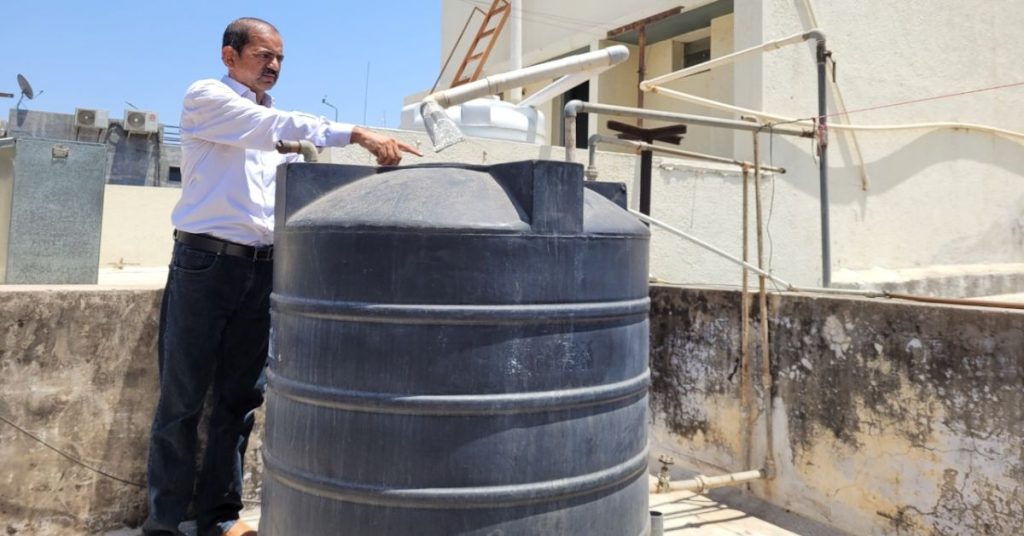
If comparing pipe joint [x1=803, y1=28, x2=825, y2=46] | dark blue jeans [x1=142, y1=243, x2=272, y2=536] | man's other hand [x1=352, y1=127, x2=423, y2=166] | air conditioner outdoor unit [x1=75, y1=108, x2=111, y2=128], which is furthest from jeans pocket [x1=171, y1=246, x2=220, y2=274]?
air conditioner outdoor unit [x1=75, y1=108, x2=111, y2=128]

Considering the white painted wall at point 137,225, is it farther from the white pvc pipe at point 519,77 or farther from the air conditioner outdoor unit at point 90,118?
the air conditioner outdoor unit at point 90,118

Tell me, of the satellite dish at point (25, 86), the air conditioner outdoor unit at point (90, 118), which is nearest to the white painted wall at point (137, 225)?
the satellite dish at point (25, 86)

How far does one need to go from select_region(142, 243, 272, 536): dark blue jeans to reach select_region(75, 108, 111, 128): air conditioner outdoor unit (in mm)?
30128

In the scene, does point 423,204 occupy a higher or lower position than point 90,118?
lower

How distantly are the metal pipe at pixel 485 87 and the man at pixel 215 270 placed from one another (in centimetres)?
18

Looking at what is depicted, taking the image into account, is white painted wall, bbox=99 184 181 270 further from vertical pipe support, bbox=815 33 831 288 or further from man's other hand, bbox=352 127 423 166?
man's other hand, bbox=352 127 423 166

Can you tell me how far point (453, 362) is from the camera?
1.53 meters

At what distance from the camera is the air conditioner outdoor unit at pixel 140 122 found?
28.1 meters

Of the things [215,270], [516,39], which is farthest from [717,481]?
[516,39]

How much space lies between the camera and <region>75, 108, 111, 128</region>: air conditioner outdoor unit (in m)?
28.0

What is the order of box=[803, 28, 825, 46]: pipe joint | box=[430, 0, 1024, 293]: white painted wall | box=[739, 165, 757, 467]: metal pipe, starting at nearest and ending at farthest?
box=[739, 165, 757, 467]: metal pipe, box=[803, 28, 825, 46]: pipe joint, box=[430, 0, 1024, 293]: white painted wall

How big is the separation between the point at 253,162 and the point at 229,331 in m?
0.57

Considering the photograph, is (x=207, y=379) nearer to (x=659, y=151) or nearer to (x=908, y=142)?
(x=659, y=151)

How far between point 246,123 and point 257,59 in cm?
40
